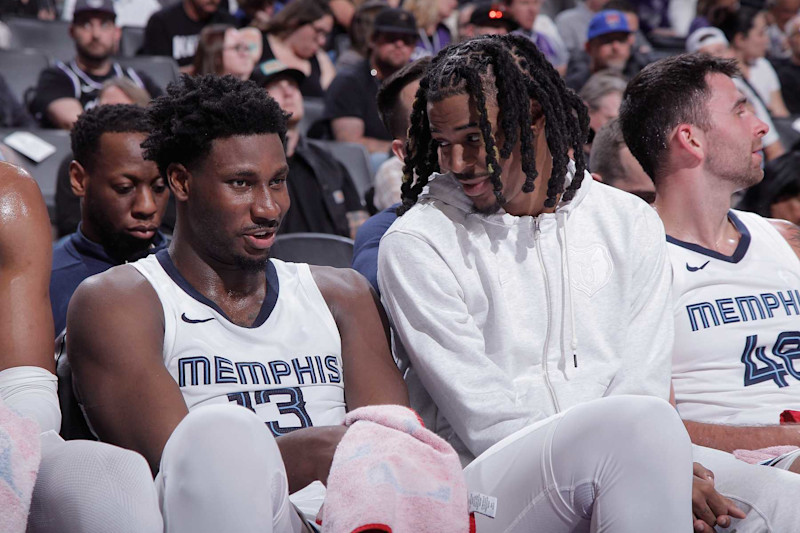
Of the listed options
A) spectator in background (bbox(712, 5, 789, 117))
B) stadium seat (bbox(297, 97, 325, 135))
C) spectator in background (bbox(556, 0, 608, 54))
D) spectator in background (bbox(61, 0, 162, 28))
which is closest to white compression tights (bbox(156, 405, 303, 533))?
stadium seat (bbox(297, 97, 325, 135))

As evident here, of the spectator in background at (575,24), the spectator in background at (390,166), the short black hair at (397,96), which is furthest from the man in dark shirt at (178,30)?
the short black hair at (397,96)

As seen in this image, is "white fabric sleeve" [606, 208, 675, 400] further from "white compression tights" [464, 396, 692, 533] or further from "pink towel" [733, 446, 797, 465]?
"white compression tights" [464, 396, 692, 533]

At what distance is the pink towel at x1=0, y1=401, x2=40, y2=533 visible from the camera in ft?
4.97

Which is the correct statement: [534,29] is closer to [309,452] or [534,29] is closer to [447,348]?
[447,348]

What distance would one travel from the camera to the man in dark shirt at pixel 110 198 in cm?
290

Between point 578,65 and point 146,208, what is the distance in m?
4.04

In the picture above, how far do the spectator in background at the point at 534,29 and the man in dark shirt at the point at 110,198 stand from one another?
4.25m

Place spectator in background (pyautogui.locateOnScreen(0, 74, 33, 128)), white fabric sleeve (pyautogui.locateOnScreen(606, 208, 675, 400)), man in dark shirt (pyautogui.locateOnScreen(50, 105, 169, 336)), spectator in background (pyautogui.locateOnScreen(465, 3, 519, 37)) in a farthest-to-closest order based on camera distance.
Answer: spectator in background (pyautogui.locateOnScreen(465, 3, 519, 37)) → spectator in background (pyautogui.locateOnScreen(0, 74, 33, 128)) → man in dark shirt (pyautogui.locateOnScreen(50, 105, 169, 336)) → white fabric sleeve (pyautogui.locateOnScreen(606, 208, 675, 400))

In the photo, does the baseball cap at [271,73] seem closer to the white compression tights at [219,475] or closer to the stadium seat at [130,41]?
the stadium seat at [130,41]

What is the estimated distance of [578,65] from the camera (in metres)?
6.30

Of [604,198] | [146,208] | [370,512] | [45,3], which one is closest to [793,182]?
[604,198]

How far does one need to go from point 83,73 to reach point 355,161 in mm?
1574

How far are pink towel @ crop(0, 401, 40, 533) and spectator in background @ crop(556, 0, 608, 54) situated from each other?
665 cm

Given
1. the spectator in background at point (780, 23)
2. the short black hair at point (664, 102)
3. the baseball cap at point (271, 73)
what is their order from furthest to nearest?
the spectator in background at point (780, 23), the baseball cap at point (271, 73), the short black hair at point (664, 102)
